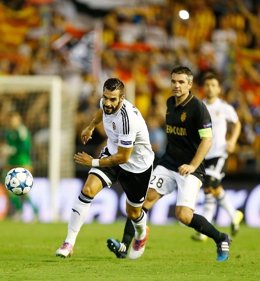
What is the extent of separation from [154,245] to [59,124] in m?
7.93

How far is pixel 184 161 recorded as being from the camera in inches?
408

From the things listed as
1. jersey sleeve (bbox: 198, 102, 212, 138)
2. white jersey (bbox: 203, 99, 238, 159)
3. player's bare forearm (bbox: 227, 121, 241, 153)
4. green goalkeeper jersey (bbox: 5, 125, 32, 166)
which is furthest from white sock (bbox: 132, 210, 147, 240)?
green goalkeeper jersey (bbox: 5, 125, 32, 166)

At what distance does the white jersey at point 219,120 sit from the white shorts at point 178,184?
11.6ft

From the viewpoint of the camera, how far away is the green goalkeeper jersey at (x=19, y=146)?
1928cm

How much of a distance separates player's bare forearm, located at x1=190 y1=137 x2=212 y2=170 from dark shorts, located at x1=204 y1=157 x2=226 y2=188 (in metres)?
3.92

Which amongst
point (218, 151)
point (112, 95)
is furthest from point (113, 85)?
point (218, 151)

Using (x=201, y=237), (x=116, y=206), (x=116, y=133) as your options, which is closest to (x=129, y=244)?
(x=116, y=133)

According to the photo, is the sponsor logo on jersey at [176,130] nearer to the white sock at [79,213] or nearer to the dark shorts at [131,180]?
the dark shorts at [131,180]

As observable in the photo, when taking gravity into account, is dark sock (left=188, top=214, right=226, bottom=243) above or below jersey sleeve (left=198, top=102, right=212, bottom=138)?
below

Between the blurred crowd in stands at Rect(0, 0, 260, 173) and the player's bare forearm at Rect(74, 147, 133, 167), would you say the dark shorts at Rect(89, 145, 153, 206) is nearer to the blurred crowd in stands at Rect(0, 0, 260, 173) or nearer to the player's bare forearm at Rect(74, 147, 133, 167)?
the player's bare forearm at Rect(74, 147, 133, 167)

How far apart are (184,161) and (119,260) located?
1427 mm

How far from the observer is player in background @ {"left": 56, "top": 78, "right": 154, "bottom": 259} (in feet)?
30.9

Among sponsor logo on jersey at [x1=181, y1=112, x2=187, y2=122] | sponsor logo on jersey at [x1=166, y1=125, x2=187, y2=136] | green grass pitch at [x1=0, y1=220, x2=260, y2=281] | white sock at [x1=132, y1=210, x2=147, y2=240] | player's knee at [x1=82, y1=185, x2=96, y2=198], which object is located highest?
sponsor logo on jersey at [x1=181, y1=112, x2=187, y2=122]

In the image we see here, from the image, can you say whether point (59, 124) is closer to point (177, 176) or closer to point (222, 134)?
point (222, 134)
